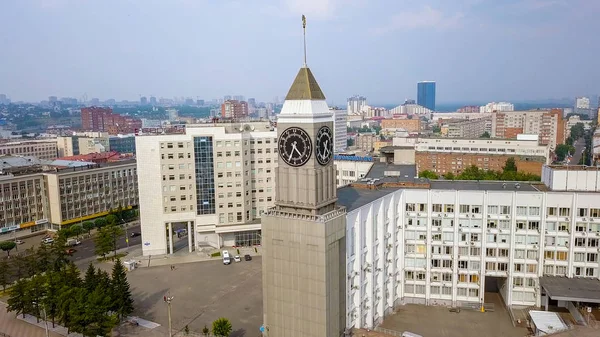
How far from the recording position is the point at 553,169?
51.8 meters

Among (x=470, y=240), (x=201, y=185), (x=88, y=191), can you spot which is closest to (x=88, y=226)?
(x=88, y=191)

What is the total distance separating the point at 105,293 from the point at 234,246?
33.9 m

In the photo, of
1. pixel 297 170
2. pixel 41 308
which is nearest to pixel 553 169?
pixel 297 170

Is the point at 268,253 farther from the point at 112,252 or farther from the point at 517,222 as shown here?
the point at 112,252

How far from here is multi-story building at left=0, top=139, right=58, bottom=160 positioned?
15162 cm

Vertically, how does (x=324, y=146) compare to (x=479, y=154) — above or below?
above

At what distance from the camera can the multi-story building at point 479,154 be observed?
11675cm

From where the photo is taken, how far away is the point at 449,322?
157ft

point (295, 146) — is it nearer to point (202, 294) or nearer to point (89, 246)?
point (202, 294)

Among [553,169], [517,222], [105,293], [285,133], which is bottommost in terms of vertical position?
[105,293]

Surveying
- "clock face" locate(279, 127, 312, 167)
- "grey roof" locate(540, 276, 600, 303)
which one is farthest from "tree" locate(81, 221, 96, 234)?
"grey roof" locate(540, 276, 600, 303)

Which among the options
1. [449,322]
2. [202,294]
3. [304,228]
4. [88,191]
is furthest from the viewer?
[88,191]

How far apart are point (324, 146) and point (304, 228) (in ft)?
20.9

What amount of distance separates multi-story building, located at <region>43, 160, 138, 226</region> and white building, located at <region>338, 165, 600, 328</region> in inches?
2461
